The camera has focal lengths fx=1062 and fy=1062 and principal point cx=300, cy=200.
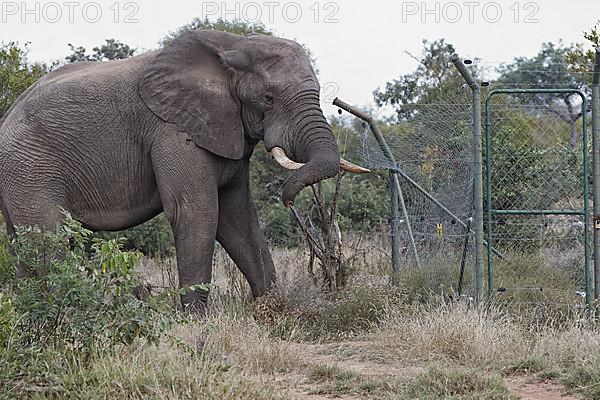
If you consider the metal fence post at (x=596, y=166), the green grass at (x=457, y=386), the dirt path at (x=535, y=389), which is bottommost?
the dirt path at (x=535, y=389)

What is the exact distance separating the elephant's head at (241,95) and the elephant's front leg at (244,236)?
60cm

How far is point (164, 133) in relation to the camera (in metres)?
11.0

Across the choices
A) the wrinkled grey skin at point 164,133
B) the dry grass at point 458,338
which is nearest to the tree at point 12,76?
the wrinkled grey skin at point 164,133

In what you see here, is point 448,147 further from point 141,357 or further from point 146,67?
point 141,357

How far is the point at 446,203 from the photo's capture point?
40.2ft

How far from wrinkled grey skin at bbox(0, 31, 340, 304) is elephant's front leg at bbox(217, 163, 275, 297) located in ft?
0.73

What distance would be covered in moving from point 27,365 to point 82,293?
0.64 meters

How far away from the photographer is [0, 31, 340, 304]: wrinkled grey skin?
1077 cm

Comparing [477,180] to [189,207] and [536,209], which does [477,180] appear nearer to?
[536,209]

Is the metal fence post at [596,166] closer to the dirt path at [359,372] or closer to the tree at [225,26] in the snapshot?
the dirt path at [359,372]

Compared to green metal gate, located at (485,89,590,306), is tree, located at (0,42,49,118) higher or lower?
higher

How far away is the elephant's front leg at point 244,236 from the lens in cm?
1169

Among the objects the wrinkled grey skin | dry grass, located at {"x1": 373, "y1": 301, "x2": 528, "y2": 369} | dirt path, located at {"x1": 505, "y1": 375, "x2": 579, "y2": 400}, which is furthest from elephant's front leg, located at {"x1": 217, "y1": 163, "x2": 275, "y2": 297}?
dirt path, located at {"x1": 505, "y1": 375, "x2": 579, "y2": 400}

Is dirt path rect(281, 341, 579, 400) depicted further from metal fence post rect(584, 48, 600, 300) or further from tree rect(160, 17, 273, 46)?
tree rect(160, 17, 273, 46)
